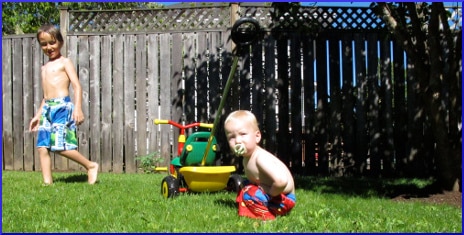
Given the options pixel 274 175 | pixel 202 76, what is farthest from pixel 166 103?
pixel 274 175

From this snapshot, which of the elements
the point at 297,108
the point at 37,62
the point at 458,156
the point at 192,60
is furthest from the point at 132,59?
the point at 458,156

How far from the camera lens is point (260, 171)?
306 centimetres

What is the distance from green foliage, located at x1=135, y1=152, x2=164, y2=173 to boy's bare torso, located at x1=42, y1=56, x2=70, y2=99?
5.96 ft

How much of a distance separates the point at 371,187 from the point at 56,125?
10.1 ft

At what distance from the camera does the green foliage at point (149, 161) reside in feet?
21.5

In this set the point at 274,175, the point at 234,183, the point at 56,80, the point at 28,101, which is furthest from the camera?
the point at 28,101

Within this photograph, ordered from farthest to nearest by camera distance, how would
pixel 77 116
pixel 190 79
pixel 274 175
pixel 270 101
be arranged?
pixel 190 79, pixel 270 101, pixel 77 116, pixel 274 175

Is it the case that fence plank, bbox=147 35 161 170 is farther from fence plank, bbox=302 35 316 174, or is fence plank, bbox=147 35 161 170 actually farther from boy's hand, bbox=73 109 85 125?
boy's hand, bbox=73 109 85 125

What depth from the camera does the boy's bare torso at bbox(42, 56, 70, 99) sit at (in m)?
4.94

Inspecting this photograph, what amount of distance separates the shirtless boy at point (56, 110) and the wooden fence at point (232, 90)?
1709 mm

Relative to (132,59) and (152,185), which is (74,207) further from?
(132,59)

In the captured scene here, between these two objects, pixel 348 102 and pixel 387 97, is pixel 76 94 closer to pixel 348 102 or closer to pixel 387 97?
pixel 348 102

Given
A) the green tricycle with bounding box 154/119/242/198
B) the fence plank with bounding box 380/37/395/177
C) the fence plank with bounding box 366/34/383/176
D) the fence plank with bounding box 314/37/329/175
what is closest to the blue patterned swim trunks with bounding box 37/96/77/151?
the green tricycle with bounding box 154/119/242/198

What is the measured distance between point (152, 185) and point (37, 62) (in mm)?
2930
